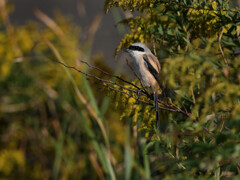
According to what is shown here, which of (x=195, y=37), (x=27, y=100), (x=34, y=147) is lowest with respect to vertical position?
(x=34, y=147)

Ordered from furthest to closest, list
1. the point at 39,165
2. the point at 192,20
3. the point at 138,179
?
the point at 39,165, the point at 138,179, the point at 192,20

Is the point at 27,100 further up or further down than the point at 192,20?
further down

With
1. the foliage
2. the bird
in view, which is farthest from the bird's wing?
the foliage

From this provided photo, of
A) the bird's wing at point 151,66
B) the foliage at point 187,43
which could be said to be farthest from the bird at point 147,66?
the foliage at point 187,43

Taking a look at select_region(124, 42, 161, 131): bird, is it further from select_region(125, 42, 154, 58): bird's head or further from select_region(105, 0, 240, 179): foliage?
select_region(105, 0, 240, 179): foliage

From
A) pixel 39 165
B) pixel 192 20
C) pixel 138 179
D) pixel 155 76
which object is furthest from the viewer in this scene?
pixel 39 165

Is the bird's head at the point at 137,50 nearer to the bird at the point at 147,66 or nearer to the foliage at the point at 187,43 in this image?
the bird at the point at 147,66

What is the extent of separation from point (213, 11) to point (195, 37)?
26 cm

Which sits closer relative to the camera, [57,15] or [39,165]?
[39,165]

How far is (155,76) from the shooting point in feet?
7.65

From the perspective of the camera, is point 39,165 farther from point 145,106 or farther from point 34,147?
point 145,106

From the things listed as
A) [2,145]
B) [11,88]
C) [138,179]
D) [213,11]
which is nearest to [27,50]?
[11,88]

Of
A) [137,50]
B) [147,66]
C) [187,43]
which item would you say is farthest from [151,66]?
[187,43]

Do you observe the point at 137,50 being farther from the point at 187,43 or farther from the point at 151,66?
the point at 187,43
